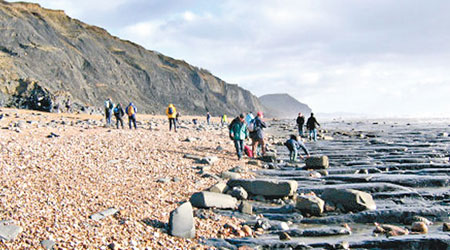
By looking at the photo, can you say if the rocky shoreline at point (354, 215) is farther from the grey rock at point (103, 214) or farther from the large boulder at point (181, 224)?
the grey rock at point (103, 214)

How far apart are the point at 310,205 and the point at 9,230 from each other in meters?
5.49

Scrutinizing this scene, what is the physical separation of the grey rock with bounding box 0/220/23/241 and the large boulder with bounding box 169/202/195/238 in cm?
234

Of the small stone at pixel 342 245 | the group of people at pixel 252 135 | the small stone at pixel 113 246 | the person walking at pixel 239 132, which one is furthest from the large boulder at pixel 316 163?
the small stone at pixel 113 246

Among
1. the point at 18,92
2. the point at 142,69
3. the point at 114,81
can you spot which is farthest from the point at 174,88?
the point at 18,92

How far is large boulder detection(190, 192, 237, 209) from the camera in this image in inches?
284

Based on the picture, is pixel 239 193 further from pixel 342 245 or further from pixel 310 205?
pixel 342 245

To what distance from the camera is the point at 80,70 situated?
2501 inches

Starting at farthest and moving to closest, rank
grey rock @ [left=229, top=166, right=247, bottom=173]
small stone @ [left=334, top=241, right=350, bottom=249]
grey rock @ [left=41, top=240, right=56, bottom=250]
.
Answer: grey rock @ [left=229, top=166, right=247, bottom=173] < small stone @ [left=334, top=241, right=350, bottom=249] < grey rock @ [left=41, top=240, right=56, bottom=250]

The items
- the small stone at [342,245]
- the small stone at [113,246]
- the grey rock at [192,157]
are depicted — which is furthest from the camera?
the grey rock at [192,157]

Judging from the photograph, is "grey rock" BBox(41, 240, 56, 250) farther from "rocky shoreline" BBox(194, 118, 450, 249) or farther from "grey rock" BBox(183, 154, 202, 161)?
"grey rock" BBox(183, 154, 202, 161)

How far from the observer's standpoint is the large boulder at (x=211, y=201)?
722 cm

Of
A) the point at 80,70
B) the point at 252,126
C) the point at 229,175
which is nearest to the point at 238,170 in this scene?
the point at 229,175

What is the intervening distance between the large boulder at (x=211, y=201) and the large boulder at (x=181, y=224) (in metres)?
1.22

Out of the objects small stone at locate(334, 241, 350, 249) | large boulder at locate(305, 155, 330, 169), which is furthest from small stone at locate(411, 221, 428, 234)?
large boulder at locate(305, 155, 330, 169)
